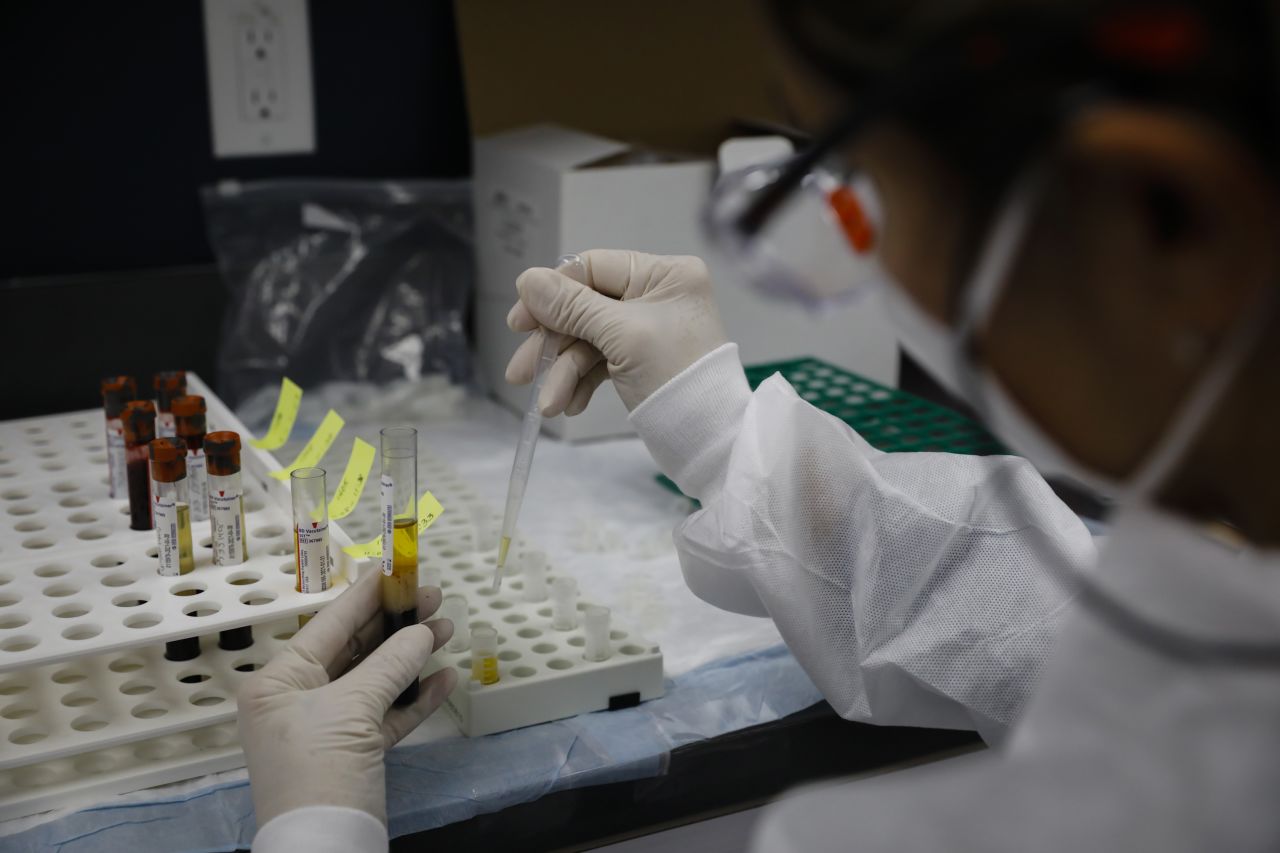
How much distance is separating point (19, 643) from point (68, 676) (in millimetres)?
126

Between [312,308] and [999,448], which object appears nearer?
[999,448]

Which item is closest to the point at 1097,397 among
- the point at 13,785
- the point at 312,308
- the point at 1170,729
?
A: the point at 1170,729

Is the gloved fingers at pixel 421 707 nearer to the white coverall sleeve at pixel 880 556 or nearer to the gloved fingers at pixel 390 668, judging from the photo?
the gloved fingers at pixel 390 668

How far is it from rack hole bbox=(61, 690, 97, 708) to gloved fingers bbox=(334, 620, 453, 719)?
9.7 inches

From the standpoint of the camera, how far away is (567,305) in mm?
1221

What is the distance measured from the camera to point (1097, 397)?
581 mm

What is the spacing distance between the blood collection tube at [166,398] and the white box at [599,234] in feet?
1.79

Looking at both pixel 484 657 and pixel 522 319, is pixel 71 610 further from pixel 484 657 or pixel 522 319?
pixel 522 319

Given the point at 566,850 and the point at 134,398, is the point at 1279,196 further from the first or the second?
the point at 134,398

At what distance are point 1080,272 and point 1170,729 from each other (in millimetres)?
226

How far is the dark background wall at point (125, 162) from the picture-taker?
1.77 metres

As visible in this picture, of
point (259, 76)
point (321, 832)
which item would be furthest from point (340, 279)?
point (321, 832)

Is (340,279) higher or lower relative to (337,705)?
higher

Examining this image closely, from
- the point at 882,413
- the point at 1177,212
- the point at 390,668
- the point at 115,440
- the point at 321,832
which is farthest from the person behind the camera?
the point at 882,413
